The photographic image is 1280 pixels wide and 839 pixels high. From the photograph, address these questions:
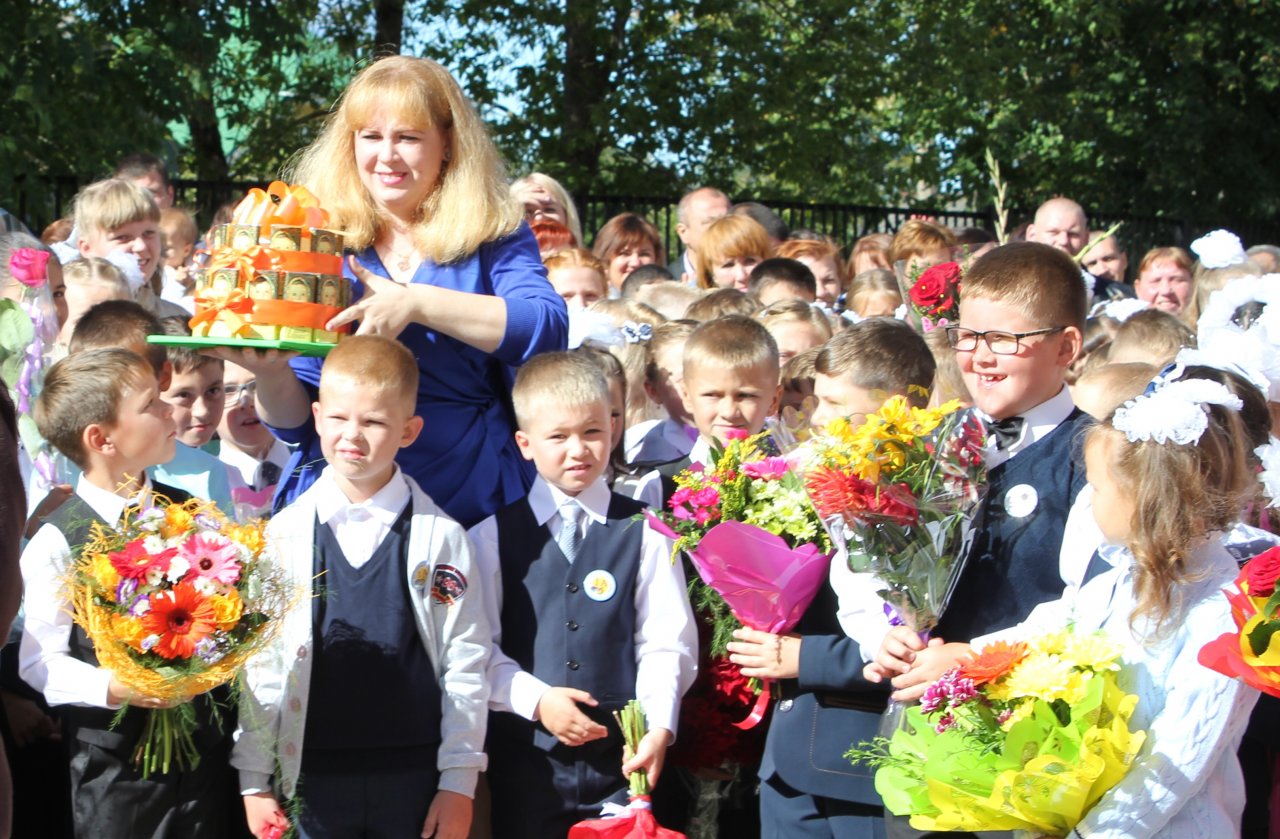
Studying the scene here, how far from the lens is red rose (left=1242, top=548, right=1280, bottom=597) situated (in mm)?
2838

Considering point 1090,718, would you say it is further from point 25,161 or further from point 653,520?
point 25,161

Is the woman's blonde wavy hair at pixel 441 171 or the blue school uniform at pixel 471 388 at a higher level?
the woman's blonde wavy hair at pixel 441 171

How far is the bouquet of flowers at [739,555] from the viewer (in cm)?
387

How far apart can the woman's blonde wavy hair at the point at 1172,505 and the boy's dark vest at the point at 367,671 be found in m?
1.83

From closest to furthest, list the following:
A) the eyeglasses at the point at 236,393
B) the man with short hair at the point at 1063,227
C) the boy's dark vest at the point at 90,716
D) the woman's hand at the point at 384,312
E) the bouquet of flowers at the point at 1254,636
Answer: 1. the bouquet of flowers at the point at 1254,636
2. the woman's hand at the point at 384,312
3. the boy's dark vest at the point at 90,716
4. the eyeglasses at the point at 236,393
5. the man with short hair at the point at 1063,227

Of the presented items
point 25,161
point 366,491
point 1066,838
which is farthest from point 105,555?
point 25,161

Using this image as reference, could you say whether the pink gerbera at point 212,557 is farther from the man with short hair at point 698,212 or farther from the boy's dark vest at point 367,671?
the man with short hair at point 698,212

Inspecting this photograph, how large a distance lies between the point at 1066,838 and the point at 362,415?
77.2 inches

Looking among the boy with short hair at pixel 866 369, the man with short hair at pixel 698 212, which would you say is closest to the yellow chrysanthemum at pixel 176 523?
the boy with short hair at pixel 866 369

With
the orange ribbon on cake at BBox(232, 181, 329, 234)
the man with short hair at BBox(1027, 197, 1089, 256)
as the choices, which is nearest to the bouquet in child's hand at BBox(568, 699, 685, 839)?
the orange ribbon on cake at BBox(232, 181, 329, 234)

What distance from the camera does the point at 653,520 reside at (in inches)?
159

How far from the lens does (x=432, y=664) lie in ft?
13.0

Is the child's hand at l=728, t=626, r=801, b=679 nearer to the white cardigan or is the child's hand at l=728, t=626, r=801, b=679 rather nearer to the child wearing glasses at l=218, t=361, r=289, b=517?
the white cardigan

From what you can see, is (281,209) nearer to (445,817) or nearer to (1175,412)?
(445,817)
